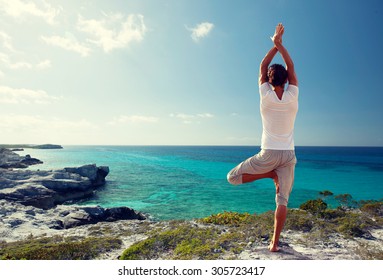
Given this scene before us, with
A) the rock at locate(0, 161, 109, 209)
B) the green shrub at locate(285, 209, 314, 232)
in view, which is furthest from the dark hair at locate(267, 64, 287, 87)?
the rock at locate(0, 161, 109, 209)

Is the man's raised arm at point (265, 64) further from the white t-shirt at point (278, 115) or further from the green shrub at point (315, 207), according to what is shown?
the green shrub at point (315, 207)

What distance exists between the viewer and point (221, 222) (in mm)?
10414

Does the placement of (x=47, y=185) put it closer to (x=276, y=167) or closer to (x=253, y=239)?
(x=253, y=239)

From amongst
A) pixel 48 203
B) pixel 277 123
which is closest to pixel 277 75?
pixel 277 123

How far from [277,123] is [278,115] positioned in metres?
0.13

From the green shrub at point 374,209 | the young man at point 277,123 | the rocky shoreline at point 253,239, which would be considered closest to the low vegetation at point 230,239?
the rocky shoreline at point 253,239

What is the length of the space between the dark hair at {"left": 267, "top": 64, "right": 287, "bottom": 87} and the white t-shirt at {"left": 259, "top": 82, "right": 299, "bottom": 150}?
0.36 ft

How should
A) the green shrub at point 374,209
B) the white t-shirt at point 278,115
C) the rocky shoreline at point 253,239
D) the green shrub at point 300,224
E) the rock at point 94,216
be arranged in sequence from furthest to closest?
the rock at point 94,216
the green shrub at point 374,209
the green shrub at point 300,224
the rocky shoreline at point 253,239
the white t-shirt at point 278,115

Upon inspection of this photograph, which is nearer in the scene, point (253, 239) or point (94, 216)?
point (253, 239)

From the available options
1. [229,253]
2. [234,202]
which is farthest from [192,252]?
[234,202]

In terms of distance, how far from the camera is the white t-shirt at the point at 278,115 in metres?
3.83

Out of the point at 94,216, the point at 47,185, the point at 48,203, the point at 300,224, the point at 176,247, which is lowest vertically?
the point at 48,203

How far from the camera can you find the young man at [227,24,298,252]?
3.87 meters

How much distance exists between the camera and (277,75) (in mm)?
3939
